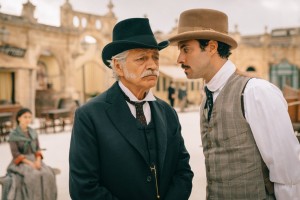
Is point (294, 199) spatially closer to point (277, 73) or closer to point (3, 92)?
point (3, 92)

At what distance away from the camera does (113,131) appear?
6.46 ft

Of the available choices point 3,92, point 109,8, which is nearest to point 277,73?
point 109,8

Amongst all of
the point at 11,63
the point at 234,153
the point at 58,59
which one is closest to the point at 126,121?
the point at 234,153

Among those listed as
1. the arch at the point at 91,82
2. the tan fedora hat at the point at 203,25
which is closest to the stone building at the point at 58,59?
the arch at the point at 91,82

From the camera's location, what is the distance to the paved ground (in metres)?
5.39

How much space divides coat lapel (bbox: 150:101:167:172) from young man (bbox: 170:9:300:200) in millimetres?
281

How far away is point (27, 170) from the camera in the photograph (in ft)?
14.7

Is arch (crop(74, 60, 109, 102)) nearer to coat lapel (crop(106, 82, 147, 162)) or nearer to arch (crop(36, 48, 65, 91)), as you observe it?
arch (crop(36, 48, 65, 91))

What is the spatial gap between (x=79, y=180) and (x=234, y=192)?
3.03ft

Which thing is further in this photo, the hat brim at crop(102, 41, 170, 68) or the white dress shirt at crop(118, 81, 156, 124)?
the white dress shirt at crop(118, 81, 156, 124)

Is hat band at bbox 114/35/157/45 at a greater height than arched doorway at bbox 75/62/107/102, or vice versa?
arched doorway at bbox 75/62/107/102

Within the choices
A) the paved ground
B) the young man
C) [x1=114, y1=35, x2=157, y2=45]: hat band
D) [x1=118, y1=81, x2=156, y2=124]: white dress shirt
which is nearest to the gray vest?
the young man

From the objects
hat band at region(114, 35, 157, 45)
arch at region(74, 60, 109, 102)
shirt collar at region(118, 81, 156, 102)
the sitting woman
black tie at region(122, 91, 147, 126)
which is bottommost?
the sitting woman

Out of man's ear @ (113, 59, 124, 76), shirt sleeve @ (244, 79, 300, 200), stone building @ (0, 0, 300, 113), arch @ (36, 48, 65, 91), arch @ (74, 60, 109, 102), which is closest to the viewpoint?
shirt sleeve @ (244, 79, 300, 200)
